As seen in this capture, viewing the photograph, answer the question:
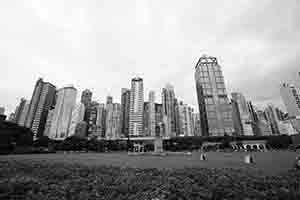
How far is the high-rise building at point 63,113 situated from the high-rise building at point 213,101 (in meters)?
121

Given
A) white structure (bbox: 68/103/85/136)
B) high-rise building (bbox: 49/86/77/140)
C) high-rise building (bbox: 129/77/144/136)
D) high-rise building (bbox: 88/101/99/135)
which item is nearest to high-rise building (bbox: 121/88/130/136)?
high-rise building (bbox: 129/77/144/136)

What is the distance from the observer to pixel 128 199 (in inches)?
160

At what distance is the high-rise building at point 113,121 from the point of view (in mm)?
156550

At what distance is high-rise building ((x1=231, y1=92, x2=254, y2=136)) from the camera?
557 feet

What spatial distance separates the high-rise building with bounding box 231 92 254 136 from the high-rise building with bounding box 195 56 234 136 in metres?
57.5

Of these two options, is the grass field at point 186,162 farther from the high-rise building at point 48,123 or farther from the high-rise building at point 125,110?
the high-rise building at point 48,123

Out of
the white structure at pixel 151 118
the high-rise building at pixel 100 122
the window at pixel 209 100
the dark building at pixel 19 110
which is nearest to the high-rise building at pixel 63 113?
the high-rise building at pixel 100 122

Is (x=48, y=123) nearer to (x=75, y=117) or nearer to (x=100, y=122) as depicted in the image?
(x=75, y=117)

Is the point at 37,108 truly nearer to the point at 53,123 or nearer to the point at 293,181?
the point at 53,123

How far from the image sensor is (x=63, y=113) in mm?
149000

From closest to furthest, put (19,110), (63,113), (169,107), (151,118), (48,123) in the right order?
1. (63,113)
2. (48,123)
3. (151,118)
4. (19,110)
5. (169,107)

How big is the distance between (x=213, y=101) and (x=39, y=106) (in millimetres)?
163433

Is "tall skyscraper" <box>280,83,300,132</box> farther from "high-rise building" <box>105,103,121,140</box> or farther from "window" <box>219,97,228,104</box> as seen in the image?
"high-rise building" <box>105,103,121,140</box>

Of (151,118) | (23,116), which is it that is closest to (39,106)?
(23,116)
